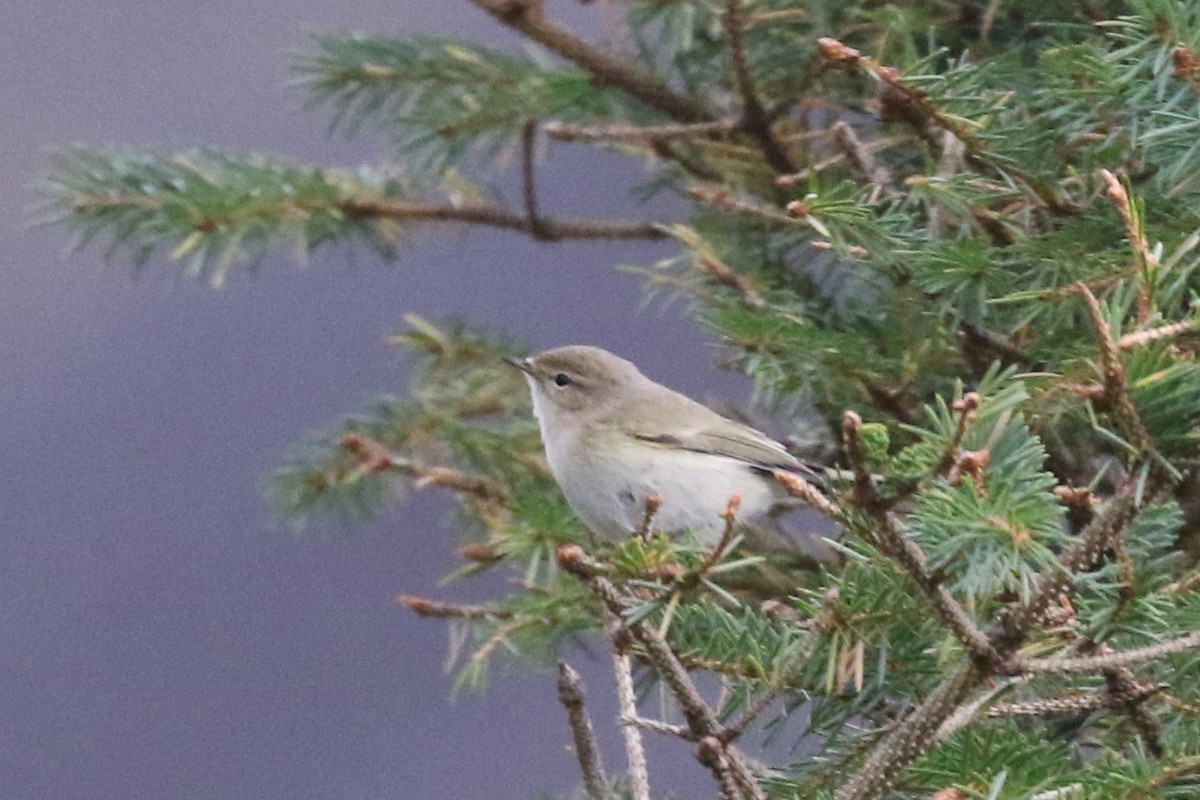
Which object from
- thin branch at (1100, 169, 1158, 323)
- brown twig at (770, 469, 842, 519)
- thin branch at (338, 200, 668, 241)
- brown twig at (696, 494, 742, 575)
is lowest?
thin branch at (338, 200, 668, 241)

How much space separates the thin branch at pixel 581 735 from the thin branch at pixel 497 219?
0.71m

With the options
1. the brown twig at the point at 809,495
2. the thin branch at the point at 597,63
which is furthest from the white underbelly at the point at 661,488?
the brown twig at the point at 809,495

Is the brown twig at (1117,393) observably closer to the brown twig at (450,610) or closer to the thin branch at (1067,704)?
the thin branch at (1067,704)

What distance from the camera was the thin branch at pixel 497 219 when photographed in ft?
5.02

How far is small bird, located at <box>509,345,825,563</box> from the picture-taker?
1.47 meters

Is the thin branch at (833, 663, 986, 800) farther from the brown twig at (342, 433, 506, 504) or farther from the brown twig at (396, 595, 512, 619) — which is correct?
the brown twig at (342, 433, 506, 504)

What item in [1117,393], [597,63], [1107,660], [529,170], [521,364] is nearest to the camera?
[1117,393]

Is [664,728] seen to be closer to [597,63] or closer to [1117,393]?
[1117,393]

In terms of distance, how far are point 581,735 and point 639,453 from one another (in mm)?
778

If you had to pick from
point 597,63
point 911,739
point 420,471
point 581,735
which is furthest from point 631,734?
point 597,63

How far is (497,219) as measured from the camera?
154 cm

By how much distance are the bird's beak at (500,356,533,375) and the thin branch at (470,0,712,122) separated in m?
0.32

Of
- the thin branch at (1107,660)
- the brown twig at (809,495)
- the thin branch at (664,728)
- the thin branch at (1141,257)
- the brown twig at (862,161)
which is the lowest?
the thin branch at (664,728)

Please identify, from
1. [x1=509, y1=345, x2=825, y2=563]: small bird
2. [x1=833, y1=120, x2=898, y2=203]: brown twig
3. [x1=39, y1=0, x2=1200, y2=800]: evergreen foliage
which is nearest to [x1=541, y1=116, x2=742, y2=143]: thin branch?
[x1=39, y1=0, x2=1200, y2=800]: evergreen foliage
